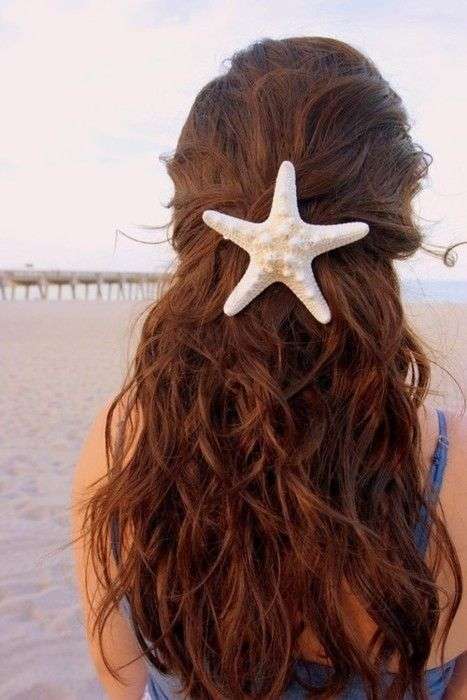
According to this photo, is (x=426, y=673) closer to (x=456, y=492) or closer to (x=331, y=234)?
(x=456, y=492)

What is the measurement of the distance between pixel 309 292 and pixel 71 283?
33732 millimetres

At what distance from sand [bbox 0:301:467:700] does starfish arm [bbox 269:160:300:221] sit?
1.80 ft

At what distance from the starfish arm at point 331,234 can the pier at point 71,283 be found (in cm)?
2669

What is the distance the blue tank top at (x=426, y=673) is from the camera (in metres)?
1.23

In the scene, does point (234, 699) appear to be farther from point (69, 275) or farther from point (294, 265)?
point (69, 275)

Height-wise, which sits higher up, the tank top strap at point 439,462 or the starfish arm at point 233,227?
the starfish arm at point 233,227

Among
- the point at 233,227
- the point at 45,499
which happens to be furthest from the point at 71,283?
the point at 233,227

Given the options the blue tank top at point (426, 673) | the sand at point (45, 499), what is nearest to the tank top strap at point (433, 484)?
the blue tank top at point (426, 673)

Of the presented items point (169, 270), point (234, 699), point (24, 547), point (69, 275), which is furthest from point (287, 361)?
point (69, 275)

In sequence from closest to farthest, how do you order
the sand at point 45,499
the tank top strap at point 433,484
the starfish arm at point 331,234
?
the starfish arm at point 331,234 < the tank top strap at point 433,484 < the sand at point 45,499

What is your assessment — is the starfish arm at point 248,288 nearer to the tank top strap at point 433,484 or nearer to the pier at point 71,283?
the tank top strap at point 433,484

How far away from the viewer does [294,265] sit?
44.6 inches

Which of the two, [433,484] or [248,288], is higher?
[248,288]

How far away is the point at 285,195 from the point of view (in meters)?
1.11
